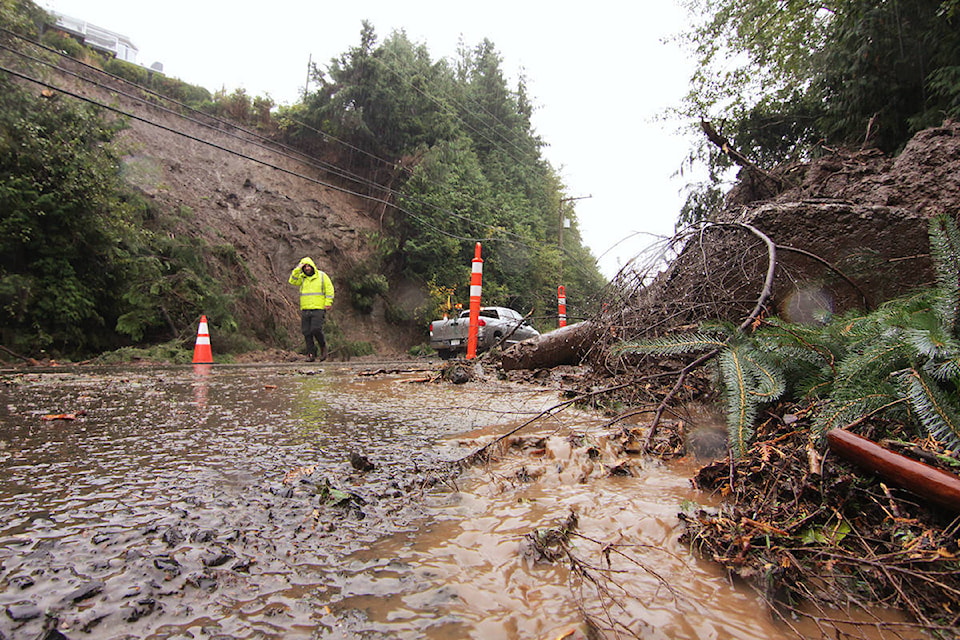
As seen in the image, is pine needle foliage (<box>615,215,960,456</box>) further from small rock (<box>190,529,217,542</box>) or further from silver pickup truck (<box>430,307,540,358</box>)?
silver pickup truck (<box>430,307,540,358</box>)

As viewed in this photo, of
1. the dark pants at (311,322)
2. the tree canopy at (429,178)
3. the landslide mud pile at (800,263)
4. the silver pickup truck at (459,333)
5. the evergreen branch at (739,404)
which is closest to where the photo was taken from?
the evergreen branch at (739,404)

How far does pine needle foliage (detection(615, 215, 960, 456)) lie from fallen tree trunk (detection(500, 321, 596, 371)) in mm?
3173

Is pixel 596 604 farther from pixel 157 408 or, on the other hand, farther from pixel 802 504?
pixel 157 408

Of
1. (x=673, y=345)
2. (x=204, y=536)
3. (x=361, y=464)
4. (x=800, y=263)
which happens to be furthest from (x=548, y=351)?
(x=204, y=536)

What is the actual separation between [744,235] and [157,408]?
3580 mm

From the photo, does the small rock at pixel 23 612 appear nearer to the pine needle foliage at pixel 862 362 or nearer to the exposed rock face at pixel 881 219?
the pine needle foliage at pixel 862 362

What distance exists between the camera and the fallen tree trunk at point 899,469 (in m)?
1.00

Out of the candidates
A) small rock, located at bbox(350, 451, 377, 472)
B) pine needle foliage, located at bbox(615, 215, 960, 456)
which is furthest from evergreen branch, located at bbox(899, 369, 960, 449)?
small rock, located at bbox(350, 451, 377, 472)

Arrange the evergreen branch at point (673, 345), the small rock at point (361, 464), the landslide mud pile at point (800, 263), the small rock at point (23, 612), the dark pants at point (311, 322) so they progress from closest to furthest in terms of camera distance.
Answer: the small rock at point (23, 612)
the small rock at point (361, 464)
the evergreen branch at point (673, 345)
the landslide mud pile at point (800, 263)
the dark pants at point (311, 322)

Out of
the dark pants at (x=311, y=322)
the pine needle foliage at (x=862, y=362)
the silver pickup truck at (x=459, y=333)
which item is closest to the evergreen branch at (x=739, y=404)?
the pine needle foliage at (x=862, y=362)

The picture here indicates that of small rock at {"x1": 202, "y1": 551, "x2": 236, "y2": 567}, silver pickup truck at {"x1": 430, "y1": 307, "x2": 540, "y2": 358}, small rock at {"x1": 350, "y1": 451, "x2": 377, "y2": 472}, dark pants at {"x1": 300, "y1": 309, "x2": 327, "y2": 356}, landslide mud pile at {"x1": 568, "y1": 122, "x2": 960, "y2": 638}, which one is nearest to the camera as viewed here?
landslide mud pile at {"x1": 568, "y1": 122, "x2": 960, "y2": 638}

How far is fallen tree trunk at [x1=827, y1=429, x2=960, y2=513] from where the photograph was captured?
997 mm

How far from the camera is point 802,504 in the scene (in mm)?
1223

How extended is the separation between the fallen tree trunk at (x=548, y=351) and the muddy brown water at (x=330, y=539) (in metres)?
2.97
